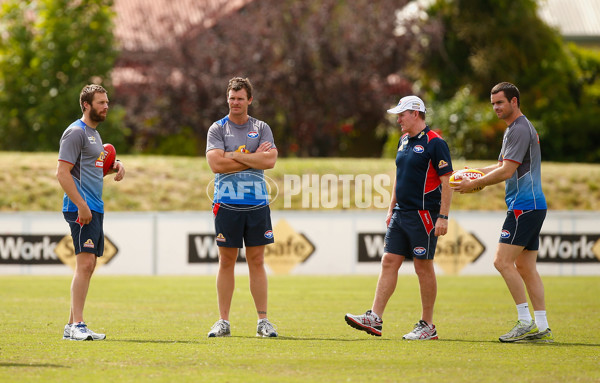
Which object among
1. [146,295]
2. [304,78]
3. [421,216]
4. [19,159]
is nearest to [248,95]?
[421,216]

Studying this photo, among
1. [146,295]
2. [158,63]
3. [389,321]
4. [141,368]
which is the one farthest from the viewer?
[158,63]

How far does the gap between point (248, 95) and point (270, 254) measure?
8961 millimetres

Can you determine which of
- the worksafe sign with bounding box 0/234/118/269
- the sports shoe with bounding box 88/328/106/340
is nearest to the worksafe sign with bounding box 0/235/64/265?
the worksafe sign with bounding box 0/234/118/269

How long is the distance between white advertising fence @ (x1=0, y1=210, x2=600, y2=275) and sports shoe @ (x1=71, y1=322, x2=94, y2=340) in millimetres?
8957

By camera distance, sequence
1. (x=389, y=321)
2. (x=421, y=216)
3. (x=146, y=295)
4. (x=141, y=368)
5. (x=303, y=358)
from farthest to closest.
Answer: (x=146, y=295) → (x=389, y=321) → (x=421, y=216) → (x=303, y=358) → (x=141, y=368)

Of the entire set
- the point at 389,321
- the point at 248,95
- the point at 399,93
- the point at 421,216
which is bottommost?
the point at 389,321

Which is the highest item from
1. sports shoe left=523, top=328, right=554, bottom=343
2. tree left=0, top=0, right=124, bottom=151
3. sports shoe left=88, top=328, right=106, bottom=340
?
tree left=0, top=0, right=124, bottom=151

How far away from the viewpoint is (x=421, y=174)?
7871mm

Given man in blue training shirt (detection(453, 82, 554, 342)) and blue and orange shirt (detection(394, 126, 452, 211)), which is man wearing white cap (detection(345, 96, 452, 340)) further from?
man in blue training shirt (detection(453, 82, 554, 342))

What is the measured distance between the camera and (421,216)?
25.9 ft

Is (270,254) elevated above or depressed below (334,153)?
below

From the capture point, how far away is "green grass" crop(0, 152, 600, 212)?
66.5 feet

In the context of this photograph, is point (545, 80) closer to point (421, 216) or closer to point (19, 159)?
point (19, 159)

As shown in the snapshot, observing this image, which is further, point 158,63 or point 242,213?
point 158,63
